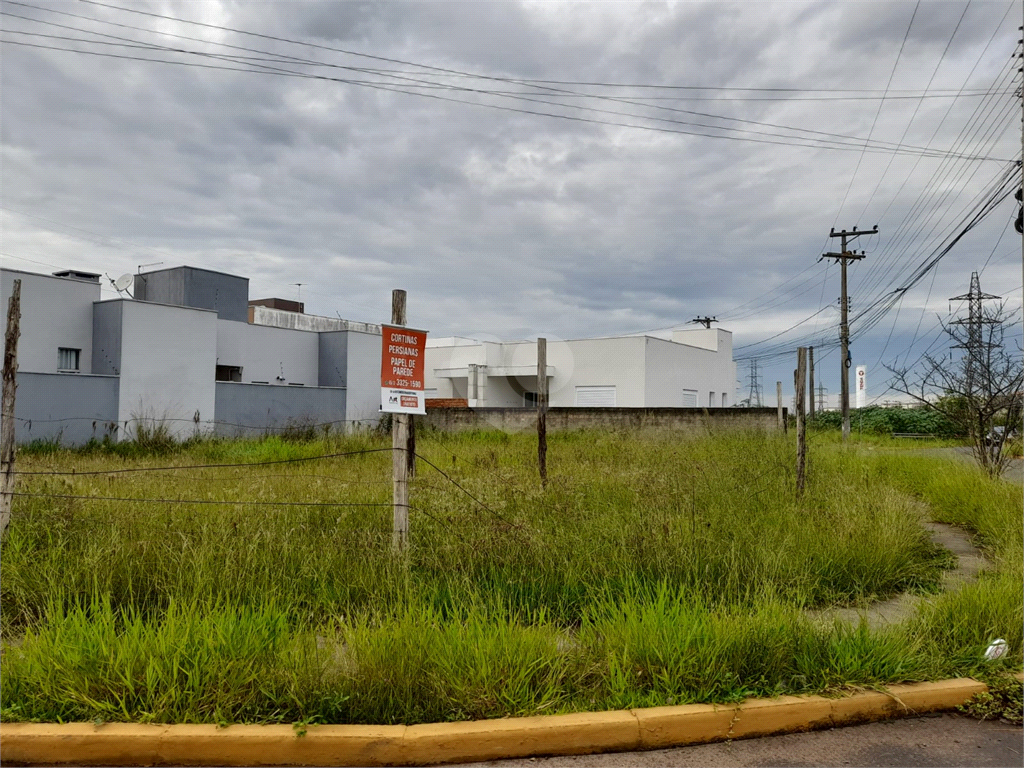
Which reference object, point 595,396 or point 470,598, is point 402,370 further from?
point 595,396

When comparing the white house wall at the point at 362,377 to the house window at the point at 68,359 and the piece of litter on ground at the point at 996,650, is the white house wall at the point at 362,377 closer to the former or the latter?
the house window at the point at 68,359

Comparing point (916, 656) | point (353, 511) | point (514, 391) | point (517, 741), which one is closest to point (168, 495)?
point (353, 511)

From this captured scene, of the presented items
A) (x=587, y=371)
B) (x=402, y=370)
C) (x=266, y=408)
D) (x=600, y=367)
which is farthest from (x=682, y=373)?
(x=402, y=370)

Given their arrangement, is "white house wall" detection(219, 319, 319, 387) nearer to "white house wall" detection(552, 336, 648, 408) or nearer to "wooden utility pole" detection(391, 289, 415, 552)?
"white house wall" detection(552, 336, 648, 408)

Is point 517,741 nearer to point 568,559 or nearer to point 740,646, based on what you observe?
point 740,646

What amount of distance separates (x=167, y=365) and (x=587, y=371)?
21.0m

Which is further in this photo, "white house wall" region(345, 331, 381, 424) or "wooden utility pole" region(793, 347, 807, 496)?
"white house wall" region(345, 331, 381, 424)

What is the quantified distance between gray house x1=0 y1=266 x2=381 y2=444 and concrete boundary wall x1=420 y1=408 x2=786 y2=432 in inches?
185

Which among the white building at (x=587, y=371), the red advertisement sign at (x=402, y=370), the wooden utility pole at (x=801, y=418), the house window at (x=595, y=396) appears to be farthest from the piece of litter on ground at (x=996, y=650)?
the house window at (x=595, y=396)

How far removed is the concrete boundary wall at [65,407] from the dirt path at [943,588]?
747 inches

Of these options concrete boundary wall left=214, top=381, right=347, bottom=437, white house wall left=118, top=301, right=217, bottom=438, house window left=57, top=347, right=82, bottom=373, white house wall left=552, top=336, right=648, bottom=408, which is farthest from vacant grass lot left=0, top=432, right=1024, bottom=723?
white house wall left=552, top=336, right=648, bottom=408

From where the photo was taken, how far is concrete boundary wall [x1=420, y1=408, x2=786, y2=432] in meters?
23.0

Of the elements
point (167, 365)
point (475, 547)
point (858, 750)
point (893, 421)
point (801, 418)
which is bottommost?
point (858, 750)

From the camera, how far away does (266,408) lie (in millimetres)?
25031
